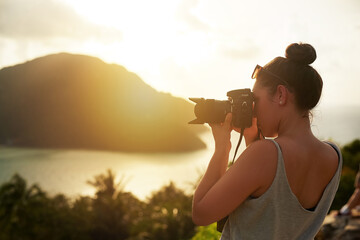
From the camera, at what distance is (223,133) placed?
1260 mm

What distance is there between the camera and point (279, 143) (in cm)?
112

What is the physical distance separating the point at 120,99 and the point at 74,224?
133057 mm

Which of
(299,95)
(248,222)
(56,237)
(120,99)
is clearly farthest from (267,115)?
(120,99)

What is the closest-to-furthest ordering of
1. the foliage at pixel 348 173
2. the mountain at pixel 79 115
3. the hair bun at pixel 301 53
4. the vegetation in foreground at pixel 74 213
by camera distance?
1. the hair bun at pixel 301 53
2. the foliage at pixel 348 173
3. the vegetation in foreground at pixel 74 213
4. the mountain at pixel 79 115

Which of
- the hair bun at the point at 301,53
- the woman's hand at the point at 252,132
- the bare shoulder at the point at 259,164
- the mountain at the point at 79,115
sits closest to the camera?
the bare shoulder at the point at 259,164

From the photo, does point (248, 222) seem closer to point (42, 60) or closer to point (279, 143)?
point (279, 143)

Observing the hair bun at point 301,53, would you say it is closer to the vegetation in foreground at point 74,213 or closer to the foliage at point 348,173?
the foliage at point 348,173

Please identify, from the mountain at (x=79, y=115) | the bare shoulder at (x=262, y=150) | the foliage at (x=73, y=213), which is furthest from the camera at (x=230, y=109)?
the mountain at (x=79, y=115)

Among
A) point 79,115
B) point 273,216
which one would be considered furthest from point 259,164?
point 79,115

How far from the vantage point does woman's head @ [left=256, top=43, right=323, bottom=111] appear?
3.79 feet

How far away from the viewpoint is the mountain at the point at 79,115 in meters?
150

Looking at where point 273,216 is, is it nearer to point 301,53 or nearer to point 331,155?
point 331,155

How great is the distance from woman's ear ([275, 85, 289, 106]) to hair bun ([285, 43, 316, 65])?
4.3 inches

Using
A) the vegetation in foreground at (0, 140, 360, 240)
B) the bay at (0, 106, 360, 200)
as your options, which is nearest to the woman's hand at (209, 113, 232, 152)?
the vegetation in foreground at (0, 140, 360, 240)
